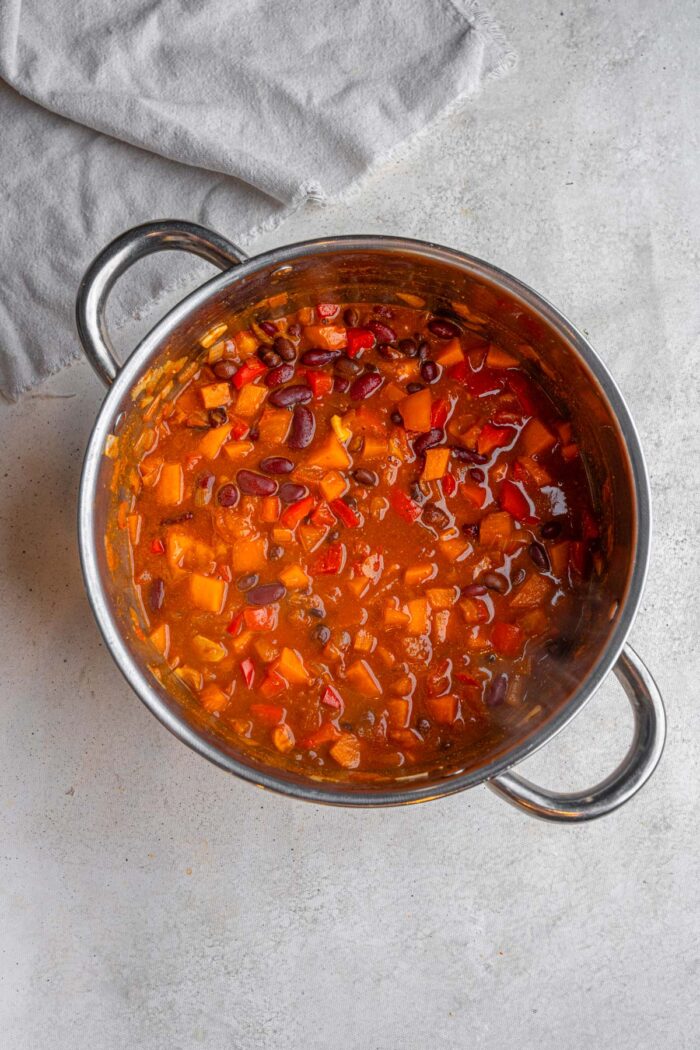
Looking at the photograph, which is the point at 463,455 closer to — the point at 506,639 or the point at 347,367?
the point at 347,367

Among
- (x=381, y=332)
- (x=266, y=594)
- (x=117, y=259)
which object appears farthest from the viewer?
(x=381, y=332)

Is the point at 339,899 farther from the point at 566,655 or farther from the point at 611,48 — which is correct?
the point at 611,48

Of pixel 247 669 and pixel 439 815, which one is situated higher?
pixel 247 669

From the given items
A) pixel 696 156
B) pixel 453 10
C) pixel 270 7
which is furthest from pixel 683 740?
pixel 270 7

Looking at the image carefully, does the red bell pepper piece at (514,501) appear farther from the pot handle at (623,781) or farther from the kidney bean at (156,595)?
the kidney bean at (156,595)

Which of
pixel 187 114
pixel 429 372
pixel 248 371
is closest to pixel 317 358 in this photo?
pixel 248 371

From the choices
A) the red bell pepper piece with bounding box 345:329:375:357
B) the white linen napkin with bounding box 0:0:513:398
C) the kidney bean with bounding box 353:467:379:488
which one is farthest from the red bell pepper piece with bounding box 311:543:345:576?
the white linen napkin with bounding box 0:0:513:398
